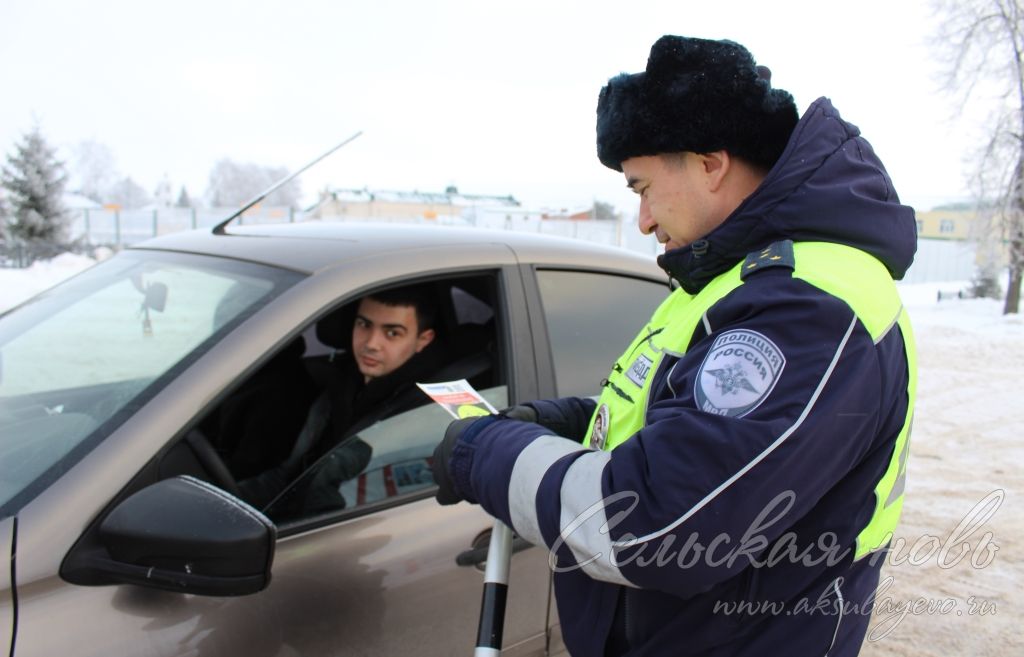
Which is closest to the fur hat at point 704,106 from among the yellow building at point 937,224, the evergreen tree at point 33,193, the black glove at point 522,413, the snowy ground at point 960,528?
the black glove at point 522,413

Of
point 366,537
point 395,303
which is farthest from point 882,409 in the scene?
point 395,303

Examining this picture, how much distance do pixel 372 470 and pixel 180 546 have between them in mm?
666

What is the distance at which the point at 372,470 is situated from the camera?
1811 millimetres

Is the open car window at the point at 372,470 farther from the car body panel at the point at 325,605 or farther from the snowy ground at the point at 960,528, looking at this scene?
the snowy ground at the point at 960,528

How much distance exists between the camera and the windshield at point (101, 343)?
1.40 metres

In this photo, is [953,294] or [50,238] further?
[50,238]

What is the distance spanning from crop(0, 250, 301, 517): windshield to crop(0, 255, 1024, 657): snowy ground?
7.07ft

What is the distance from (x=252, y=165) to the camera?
77.1 m

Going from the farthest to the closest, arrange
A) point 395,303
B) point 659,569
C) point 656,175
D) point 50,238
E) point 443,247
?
point 50,238, point 395,303, point 443,247, point 656,175, point 659,569

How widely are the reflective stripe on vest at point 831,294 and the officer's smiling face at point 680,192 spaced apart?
109 mm

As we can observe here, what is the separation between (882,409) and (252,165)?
272 feet

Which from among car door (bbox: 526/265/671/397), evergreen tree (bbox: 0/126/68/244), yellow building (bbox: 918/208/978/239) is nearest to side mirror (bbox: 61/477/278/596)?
car door (bbox: 526/265/671/397)

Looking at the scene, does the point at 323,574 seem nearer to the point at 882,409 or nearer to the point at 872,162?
the point at 882,409

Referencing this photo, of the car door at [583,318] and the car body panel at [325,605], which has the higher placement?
the car door at [583,318]
